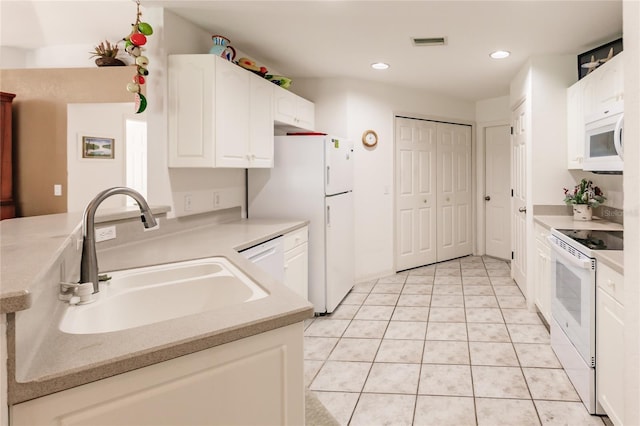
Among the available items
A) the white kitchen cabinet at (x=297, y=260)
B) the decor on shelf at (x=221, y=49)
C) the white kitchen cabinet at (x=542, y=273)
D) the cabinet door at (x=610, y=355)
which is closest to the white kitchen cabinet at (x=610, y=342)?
the cabinet door at (x=610, y=355)

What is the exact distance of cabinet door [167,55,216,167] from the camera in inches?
112

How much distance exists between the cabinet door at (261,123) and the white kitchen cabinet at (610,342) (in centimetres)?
241

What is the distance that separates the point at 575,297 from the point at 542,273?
3.56 ft

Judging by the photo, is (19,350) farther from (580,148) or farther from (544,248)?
(580,148)

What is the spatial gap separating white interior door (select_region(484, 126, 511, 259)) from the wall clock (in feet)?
7.49

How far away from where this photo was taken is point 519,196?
4.61 metres

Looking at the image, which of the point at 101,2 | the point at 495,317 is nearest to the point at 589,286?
the point at 495,317

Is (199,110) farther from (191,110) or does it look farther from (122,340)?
(122,340)

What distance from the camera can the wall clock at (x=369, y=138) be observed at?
504cm

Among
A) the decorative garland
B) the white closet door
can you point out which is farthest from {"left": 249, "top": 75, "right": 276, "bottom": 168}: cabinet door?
the white closet door

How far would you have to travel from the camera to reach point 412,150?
572 cm

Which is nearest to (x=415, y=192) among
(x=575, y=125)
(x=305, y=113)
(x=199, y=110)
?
(x=305, y=113)

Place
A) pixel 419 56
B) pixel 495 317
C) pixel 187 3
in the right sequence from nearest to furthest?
1. pixel 187 3
2. pixel 495 317
3. pixel 419 56

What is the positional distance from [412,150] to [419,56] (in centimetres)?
182
